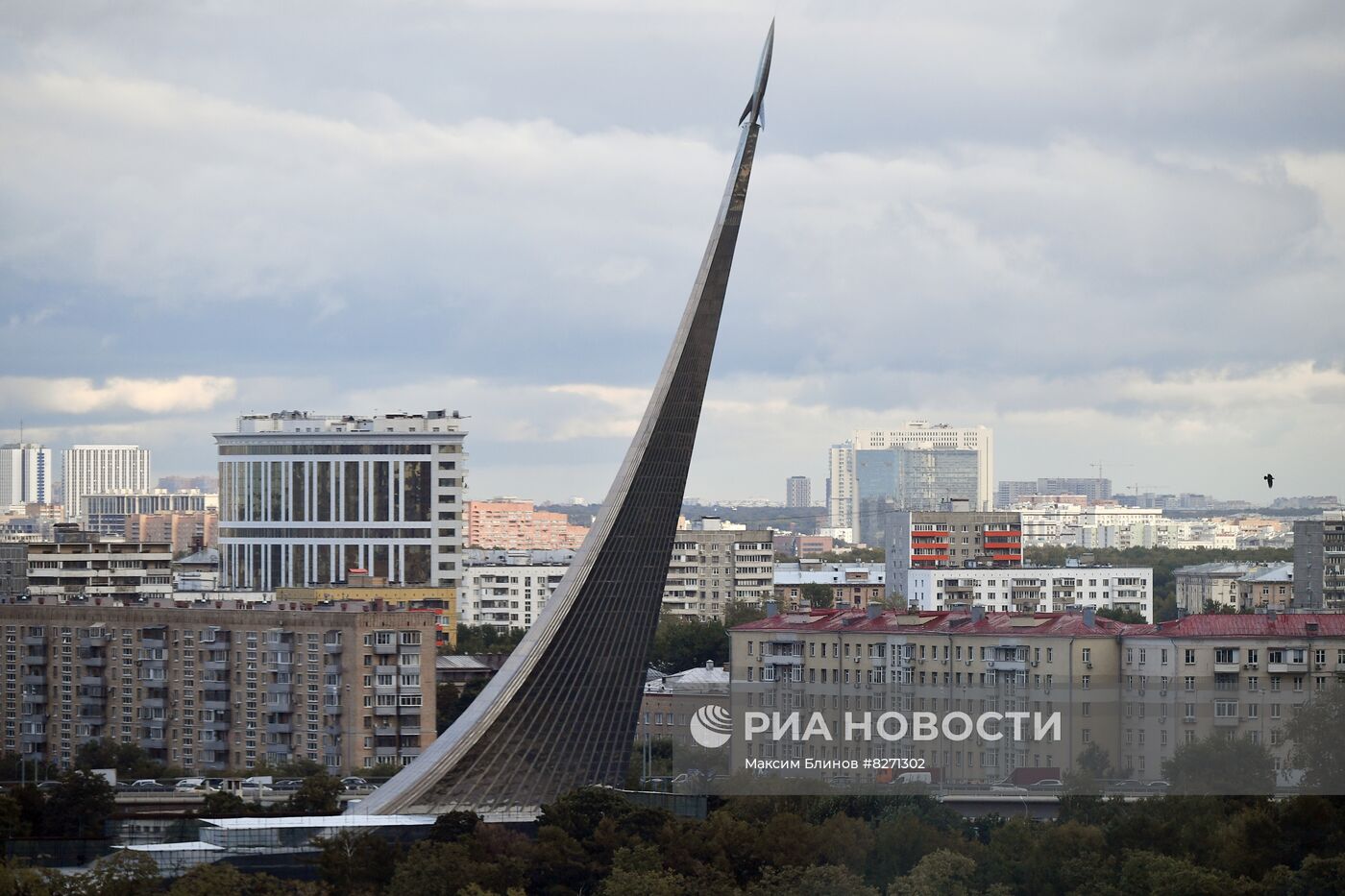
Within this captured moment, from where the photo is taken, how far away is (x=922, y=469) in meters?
55.1

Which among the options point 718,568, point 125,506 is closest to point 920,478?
point 718,568

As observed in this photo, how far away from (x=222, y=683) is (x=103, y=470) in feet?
186

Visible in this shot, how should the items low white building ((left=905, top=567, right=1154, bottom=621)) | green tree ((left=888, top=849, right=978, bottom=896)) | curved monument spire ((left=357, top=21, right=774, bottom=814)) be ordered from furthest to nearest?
1. low white building ((left=905, top=567, right=1154, bottom=621))
2. curved monument spire ((left=357, top=21, right=774, bottom=814))
3. green tree ((left=888, top=849, right=978, bottom=896))

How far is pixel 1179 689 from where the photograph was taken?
1800cm

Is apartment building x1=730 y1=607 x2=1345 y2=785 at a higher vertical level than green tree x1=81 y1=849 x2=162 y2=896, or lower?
higher

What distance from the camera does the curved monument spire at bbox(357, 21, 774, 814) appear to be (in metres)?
14.9

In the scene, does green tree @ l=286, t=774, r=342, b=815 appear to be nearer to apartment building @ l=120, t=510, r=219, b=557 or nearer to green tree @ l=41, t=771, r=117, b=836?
green tree @ l=41, t=771, r=117, b=836

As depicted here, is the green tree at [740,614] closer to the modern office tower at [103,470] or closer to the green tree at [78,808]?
the green tree at [78,808]

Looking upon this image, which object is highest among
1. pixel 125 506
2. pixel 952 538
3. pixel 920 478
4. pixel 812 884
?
pixel 920 478

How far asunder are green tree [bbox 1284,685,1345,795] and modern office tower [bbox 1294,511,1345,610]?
22433 millimetres

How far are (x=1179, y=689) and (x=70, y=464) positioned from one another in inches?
2618

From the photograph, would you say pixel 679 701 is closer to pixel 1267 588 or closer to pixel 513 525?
pixel 1267 588

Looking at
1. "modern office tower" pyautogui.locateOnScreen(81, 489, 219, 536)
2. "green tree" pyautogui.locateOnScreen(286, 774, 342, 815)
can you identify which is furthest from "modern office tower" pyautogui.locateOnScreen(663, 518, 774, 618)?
"green tree" pyautogui.locateOnScreen(286, 774, 342, 815)

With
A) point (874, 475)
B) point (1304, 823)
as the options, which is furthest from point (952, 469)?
point (1304, 823)
